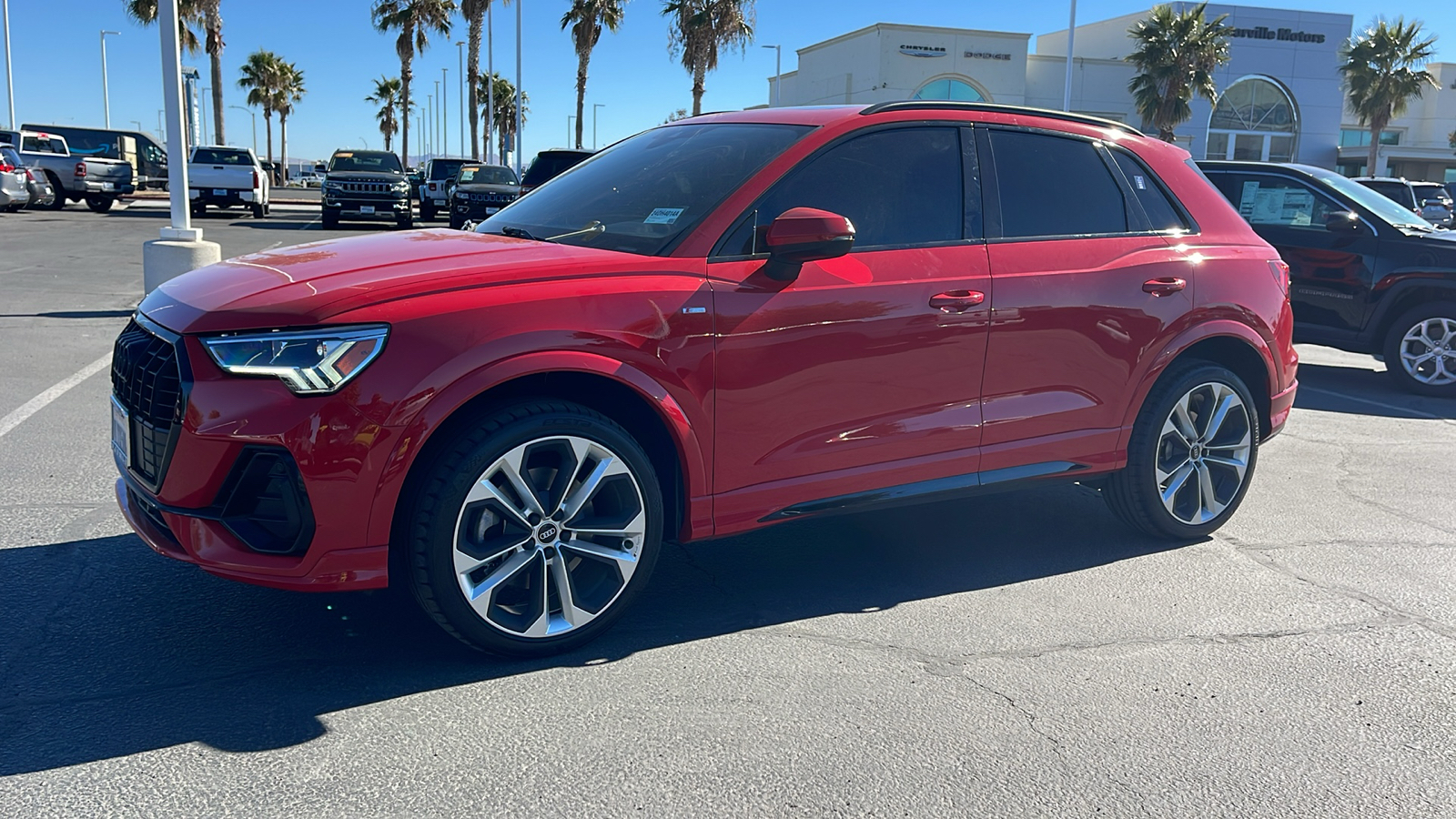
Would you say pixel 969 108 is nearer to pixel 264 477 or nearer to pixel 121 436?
pixel 264 477

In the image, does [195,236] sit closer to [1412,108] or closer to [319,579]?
[319,579]

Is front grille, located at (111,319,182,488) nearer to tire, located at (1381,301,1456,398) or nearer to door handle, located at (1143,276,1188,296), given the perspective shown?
door handle, located at (1143,276,1188,296)

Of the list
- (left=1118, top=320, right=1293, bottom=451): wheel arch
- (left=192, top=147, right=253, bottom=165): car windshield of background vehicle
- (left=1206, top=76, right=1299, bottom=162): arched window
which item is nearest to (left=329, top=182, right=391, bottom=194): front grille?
(left=192, top=147, right=253, bottom=165): car windshield of background vehicle

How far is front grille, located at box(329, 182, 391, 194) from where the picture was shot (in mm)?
25484

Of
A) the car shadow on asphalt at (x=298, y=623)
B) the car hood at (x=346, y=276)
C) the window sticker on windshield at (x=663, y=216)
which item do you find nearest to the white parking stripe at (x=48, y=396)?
the car shadow on asphalt at (x=298, y=623)

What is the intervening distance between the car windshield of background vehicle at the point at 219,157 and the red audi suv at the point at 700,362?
88.8 feet

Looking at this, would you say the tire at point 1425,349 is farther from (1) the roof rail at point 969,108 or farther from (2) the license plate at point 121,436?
(2) the license plate at point 121,436

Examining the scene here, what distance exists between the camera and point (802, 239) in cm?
364

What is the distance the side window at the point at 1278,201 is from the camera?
9.81 meters

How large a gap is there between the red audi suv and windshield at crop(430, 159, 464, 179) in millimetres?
25574

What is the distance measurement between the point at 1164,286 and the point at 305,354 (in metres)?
3.38

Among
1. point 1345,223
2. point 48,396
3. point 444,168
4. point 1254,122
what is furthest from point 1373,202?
point 1254,122

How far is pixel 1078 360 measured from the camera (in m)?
4.50

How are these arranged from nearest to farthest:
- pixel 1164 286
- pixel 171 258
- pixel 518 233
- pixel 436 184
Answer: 1. pixel 518 233
2. pixel 1164 286
3. pixel 171 258
4. pixel 436 184
